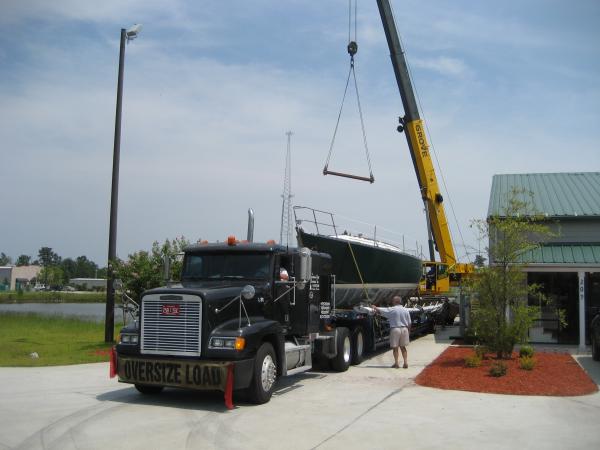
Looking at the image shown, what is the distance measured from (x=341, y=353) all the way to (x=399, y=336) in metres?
1.51

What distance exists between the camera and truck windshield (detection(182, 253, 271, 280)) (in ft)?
33.9

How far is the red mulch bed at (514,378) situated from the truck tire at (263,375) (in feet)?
10.5

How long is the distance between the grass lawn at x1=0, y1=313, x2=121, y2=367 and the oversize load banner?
5.06m

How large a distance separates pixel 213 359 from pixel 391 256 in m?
9.15

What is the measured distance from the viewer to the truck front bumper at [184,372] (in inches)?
338

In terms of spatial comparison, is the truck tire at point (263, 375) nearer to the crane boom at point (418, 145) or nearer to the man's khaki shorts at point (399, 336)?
the man's khaki shorts at point (399, 336)

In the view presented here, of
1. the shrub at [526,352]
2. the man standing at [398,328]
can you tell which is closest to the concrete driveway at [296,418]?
the man standing at [398,328]

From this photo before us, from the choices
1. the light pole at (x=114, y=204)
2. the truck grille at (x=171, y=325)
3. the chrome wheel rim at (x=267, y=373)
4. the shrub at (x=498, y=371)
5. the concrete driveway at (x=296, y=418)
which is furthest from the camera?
the light pole at (x=114, y=204)

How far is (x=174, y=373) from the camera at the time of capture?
8852 mm

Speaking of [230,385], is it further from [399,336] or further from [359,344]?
[359,344]

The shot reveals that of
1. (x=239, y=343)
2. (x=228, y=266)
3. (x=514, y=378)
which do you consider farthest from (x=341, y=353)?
(x=239, y=343)

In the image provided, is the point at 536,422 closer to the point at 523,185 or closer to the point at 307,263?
the point at 307,263

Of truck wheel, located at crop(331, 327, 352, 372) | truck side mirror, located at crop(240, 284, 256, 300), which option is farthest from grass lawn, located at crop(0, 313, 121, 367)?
truck side mirror, located at crop(240, 284, 256, 300)

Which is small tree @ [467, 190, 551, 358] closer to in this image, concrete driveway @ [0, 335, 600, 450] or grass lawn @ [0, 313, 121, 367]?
concrete driveway @ [0, 335, 600, 450]
